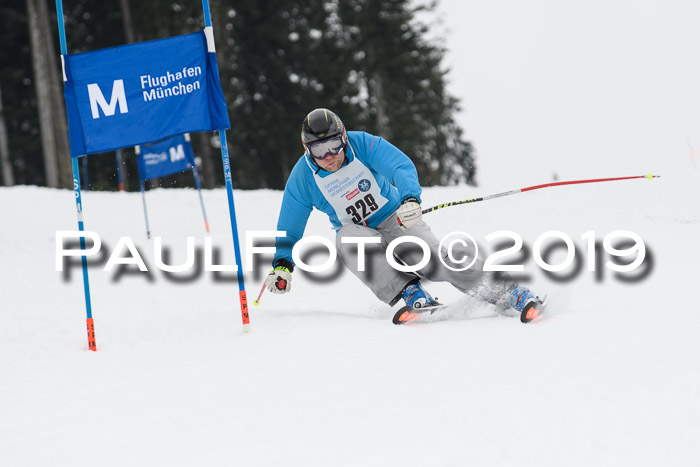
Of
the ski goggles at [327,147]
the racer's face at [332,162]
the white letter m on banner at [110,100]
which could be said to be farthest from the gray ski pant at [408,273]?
the white letter m on banner at [110,100]

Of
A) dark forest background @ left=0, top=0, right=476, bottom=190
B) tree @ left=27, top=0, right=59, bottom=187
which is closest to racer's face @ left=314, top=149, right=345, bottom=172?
tree @ left=27, top=0, right=59, bottom=187

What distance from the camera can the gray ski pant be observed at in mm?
4250

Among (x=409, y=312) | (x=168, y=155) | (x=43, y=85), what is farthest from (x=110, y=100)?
(x=43, y=85)

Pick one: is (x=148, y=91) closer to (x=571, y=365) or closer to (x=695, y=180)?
(x=571, y=365)

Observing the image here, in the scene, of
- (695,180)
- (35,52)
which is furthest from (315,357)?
(35,52)

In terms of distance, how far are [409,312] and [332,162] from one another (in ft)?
3.75

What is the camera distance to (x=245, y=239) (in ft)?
32.8

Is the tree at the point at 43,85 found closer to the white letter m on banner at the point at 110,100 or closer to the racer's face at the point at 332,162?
the white letter m on banner at the point at 110,100

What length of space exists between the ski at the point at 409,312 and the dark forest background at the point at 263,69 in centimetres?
1573

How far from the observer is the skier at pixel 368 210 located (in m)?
4.25

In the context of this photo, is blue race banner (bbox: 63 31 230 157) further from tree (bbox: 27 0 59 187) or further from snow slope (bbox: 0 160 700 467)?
tree (bbox: 27 0 59 187)

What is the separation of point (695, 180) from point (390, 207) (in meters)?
7.51

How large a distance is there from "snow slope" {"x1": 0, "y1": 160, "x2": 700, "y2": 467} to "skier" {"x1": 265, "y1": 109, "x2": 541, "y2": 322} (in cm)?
23
